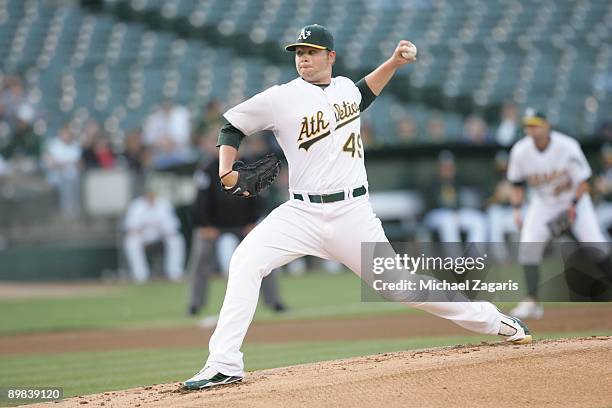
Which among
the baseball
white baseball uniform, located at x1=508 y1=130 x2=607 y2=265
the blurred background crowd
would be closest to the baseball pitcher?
the baseball

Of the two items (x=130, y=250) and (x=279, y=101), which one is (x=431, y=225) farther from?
(x=279, y=101)

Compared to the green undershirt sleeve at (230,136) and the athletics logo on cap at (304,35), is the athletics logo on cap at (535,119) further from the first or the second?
the green undershirt sleeve at (230,136)

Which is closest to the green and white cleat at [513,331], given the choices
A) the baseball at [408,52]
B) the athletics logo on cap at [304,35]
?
the baseball at [408,52]

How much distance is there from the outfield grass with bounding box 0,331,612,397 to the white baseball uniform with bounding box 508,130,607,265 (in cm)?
173

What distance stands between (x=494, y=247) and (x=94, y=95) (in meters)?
9.58

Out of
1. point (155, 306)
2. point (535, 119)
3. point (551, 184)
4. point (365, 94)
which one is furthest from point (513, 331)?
point (155, 306)

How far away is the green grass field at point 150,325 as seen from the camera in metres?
8.03

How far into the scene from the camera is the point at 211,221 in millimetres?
12250

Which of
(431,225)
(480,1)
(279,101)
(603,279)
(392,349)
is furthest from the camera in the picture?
(480,1)

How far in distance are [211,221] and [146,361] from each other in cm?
360

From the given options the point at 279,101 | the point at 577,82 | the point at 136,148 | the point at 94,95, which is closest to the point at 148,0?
the point at 94,95

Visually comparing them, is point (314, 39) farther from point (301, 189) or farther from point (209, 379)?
point (209, 379)

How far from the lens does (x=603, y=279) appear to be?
35.0ft

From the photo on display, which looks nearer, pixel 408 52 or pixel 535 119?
pixel 408 52
